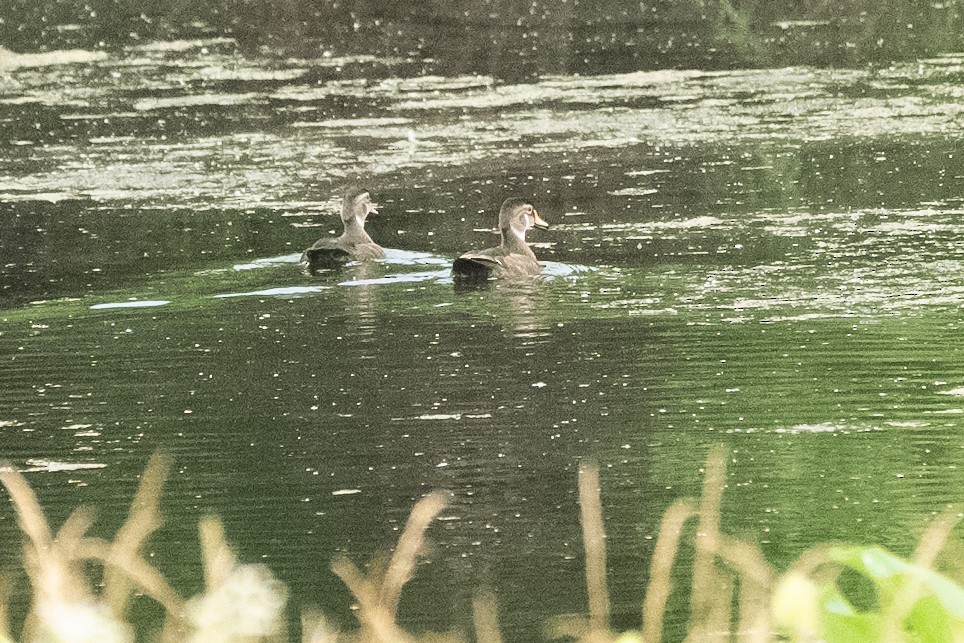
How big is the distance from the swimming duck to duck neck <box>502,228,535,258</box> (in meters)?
1.13

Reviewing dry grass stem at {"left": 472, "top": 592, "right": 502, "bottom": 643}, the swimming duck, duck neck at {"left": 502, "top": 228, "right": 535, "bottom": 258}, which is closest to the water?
dry grass stem at {"left": 472, "top": 592, "right": 502, "bottom": 643}

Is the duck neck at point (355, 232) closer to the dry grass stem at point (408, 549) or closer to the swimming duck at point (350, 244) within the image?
the swimming duck at point (350, 244)

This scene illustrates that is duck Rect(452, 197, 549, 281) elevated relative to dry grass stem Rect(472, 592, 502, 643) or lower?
lower

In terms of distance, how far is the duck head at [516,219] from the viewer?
17219mm

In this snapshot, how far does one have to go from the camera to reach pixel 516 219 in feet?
57.1

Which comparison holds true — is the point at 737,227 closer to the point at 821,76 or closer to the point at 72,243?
the point at 72,243

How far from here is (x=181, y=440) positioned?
11312mm

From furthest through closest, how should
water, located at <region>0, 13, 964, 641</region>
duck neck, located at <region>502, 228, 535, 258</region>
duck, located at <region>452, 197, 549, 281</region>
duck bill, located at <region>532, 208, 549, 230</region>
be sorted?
duck bill, located at <region>532, 208, 549, 230</region> < duck neck, located at <region>502, 228, 535, 258</region> < duck, located at <region>452, 197, 549, 281</region> < water, located at <region>0, 13, 964, 641</region>

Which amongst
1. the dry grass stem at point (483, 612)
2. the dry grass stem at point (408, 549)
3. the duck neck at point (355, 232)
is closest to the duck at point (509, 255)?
the duck neck at point (355, 232)

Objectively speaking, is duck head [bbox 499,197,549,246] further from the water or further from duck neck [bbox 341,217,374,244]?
duck neck [bbox 341,217,374,244]

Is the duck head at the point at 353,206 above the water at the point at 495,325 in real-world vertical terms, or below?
above

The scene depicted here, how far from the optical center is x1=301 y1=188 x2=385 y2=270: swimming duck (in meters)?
17.2

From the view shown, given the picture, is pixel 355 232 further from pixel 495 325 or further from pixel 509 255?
pixel 495 325

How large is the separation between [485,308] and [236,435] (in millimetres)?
4058
